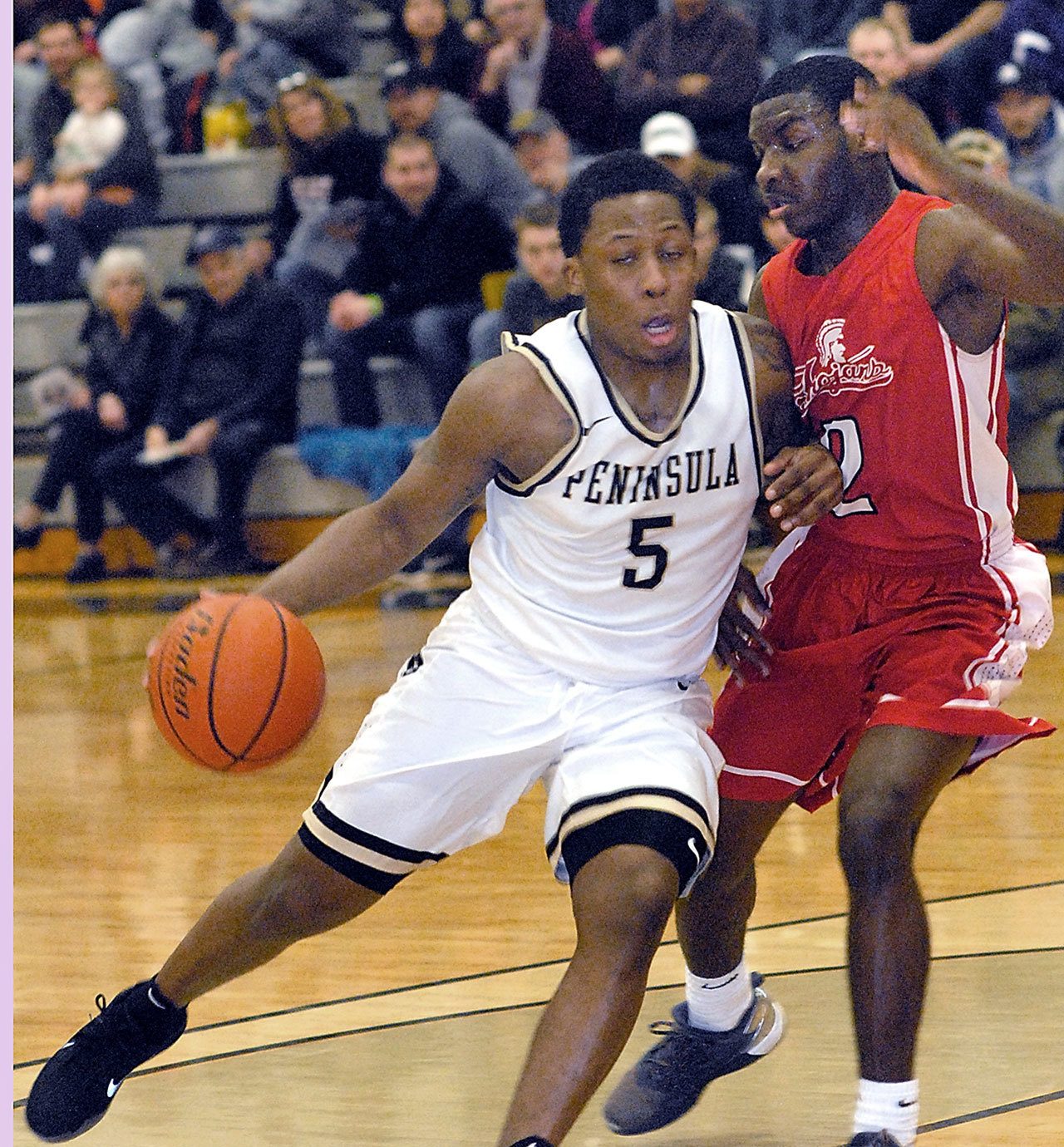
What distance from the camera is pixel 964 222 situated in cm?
329

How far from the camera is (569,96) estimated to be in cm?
1034

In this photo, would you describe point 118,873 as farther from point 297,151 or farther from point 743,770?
point 297,151

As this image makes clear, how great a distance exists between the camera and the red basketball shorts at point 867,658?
3.29m

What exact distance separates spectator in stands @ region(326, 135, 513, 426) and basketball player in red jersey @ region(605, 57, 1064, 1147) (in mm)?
6279

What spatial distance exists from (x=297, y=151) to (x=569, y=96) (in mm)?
1564

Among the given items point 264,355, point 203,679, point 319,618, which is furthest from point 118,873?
point 264,355

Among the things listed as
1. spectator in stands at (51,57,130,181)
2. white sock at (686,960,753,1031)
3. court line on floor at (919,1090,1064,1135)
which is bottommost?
spectator in stands at (51,57,130,181)

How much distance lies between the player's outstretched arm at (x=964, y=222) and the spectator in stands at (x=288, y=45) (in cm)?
890

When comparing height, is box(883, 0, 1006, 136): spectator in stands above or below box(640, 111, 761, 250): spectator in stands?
above

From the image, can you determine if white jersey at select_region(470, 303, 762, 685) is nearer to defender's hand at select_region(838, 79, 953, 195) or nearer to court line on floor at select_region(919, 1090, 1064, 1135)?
defender's hand at select_region(838, 79, 953, 195)

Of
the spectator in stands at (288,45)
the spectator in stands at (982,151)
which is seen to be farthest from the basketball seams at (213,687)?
the spectator in stands at (288,45)

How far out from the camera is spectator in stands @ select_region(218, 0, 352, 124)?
1177 cm

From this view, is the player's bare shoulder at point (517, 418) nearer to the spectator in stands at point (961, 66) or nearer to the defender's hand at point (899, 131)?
the defender's hand at point (899, 131)

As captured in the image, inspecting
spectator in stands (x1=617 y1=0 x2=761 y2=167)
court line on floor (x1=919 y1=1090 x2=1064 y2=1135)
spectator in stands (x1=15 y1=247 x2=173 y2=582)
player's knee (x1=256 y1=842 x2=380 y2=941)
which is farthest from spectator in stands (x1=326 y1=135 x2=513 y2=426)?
court line on floor (x1=919 y1=1090 x2=1064 y2=1135)
